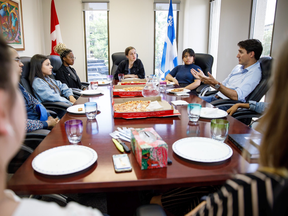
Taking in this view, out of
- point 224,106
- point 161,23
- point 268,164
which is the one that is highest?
point 161,23

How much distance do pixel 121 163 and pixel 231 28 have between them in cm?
450

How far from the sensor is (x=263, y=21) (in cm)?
401

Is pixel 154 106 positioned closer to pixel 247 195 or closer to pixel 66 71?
pixel 247 195

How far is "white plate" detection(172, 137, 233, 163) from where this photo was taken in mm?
916

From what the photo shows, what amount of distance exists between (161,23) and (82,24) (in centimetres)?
197

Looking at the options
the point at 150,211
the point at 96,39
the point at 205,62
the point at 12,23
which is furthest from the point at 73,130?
the point at 96,39

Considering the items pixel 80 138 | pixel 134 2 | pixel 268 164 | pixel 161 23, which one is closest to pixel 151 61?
pixel 161 23

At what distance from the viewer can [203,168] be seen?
866 millimetres

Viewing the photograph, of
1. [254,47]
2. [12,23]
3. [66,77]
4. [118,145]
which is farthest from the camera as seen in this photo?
[12,23]

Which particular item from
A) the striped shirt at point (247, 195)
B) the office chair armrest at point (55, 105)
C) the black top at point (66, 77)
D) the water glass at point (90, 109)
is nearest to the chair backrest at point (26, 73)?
the office chair armrest at point (55, 105)

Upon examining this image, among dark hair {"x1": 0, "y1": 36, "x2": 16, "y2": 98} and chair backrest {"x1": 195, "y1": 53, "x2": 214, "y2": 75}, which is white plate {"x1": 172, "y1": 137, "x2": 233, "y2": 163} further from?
chair backrest {"x1": 195, "y1": 53, "x2": 214, "y2": 75}

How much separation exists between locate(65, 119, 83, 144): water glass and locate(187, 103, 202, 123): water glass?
0.66 metres

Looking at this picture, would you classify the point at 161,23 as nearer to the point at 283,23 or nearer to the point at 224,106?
the point at 283,23

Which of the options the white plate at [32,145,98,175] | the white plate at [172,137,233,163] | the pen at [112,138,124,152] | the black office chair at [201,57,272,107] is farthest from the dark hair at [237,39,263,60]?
the white plate at [32,145,98,175]
